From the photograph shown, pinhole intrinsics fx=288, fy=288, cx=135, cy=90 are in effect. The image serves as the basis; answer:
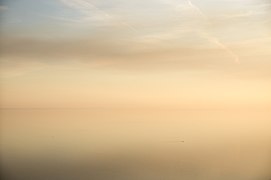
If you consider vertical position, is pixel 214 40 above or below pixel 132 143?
above

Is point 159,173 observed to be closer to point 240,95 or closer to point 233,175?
point 233,175

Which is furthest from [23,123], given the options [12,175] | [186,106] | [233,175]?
[233,175]

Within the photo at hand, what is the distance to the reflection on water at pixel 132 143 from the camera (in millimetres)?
1762

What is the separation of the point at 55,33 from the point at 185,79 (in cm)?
85

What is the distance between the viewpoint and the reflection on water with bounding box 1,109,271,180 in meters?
1.76

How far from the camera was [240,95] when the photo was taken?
1793mm

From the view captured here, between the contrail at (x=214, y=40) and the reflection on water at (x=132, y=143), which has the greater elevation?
the contrail at (x=214, y=40)

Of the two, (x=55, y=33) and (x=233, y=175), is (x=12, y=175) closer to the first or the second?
(x=55, y=33)

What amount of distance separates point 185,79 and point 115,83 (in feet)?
1.42

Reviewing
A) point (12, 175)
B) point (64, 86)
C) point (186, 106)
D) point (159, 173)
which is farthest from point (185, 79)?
point (12, 175)

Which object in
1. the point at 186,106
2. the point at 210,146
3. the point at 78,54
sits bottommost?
the point at 210,146

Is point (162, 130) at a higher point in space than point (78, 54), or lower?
lower

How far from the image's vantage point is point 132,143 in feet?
5.75

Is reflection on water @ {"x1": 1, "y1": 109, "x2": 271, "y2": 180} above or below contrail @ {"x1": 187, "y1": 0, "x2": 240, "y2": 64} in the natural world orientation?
below
